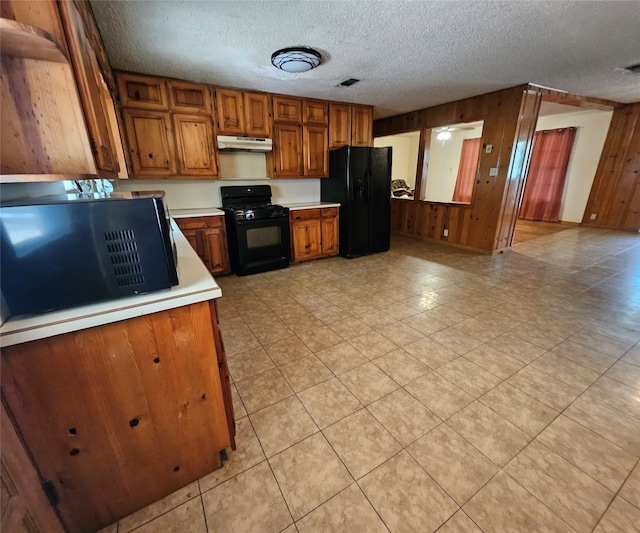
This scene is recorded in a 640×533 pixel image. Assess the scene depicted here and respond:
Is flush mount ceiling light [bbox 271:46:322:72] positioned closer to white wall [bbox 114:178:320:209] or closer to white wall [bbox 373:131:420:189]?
white wall [bbox 114:178:320:209]

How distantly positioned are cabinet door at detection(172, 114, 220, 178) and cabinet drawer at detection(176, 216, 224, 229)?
0.57 m

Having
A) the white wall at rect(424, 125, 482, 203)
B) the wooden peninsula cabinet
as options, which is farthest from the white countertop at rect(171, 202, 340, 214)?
the white wall at rect(424, 125, 482, 203)

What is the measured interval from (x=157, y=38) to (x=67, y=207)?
7.63ft

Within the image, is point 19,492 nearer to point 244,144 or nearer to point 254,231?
point 254,231

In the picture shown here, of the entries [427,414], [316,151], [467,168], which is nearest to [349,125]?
[316,151]

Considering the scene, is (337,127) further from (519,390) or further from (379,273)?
(519,390)

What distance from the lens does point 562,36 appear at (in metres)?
2.40

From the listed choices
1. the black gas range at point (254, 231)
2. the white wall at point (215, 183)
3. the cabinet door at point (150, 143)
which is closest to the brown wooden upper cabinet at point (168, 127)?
the cabinet door at point (150, 143)

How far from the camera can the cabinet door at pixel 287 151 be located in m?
3.96

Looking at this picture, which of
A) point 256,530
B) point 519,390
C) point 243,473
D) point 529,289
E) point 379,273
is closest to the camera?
point 256,530

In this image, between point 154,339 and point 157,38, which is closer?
point 154,339

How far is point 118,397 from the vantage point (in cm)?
102

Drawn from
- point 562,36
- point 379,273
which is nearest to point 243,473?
point 379,273

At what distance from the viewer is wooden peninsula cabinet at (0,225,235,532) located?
2.89ft
